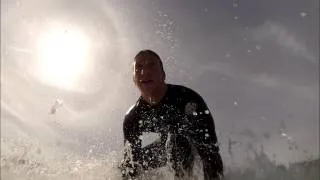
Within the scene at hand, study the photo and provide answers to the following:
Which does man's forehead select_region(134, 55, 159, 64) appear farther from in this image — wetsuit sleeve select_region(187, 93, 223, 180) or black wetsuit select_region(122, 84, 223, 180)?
wetsuit sleeve select_region(187, 93, 223, 180)

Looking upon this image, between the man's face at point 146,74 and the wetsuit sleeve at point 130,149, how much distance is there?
2.04 feet

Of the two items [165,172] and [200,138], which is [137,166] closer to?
[165,172]

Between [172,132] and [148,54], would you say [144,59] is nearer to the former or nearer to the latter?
[148,54]

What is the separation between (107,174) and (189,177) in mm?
1673

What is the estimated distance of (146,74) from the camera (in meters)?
7.03

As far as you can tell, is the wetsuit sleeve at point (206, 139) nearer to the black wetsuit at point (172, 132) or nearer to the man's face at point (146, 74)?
the black wetsuit at point (172, 132)

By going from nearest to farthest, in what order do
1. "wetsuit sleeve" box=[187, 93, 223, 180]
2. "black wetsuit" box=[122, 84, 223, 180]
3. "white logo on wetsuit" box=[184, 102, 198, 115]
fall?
"wetsuit sleeve" box=[187, 93, 223, 180] → "black wetsuit" box=[122, 84, 223, 180] → "white logo on wetsuit" box=[184, 102, 198, 115]

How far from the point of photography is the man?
6543mm

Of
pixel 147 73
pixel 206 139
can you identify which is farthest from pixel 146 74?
pixel 206 139

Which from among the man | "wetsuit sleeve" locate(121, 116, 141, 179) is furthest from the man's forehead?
"wetsuit sleeve" locate(121, 116, 141, 179)

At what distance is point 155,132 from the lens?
23.4 ft

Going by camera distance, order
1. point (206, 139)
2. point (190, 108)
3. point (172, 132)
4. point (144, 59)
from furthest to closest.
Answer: point (144, 59)
point (172, 132)
point (190, 108)
point (206, 139)

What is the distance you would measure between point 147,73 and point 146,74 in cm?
2

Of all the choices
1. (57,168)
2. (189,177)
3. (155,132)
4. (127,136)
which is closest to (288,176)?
(189,177)
